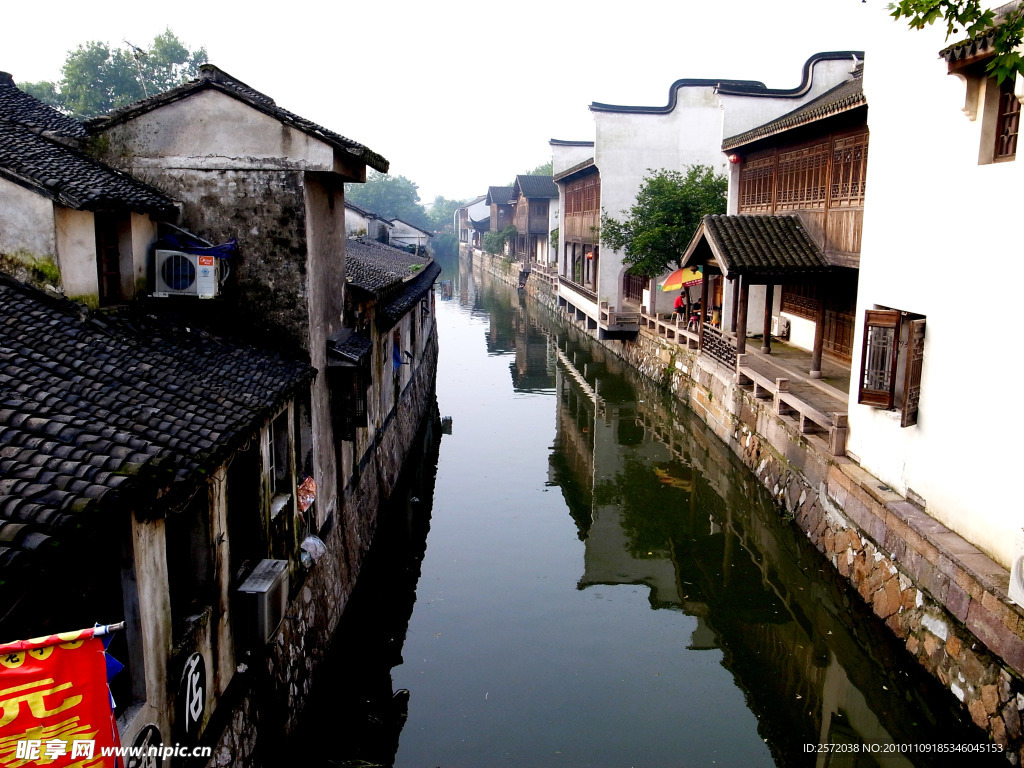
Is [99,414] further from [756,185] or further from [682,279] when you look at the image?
[682,279]

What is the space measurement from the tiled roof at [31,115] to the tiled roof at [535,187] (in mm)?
50654

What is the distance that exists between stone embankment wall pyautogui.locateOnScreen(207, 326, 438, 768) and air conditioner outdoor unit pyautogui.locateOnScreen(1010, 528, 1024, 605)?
281 inches

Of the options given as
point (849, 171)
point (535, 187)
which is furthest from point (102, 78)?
point (849, 171)

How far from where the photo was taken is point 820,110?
16.5 meters

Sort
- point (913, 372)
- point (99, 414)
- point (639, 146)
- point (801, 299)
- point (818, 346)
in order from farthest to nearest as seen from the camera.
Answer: point (639, 146) → point (801, 299) → point (818, 346) → point (913, 372) → point (99, 414)

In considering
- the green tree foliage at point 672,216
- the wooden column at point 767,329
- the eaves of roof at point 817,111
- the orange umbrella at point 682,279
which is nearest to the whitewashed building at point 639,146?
the green tree foliage at point 672,216

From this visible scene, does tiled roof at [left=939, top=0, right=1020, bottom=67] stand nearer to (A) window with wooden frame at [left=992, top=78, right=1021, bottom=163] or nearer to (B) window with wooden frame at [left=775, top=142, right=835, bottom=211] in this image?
(A) window with wooden frame at [left=992, top=78, right=1021, bottom=163]

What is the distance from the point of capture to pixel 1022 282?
852cm

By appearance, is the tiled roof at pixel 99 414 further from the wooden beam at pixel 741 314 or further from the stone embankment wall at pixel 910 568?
the wooden beam at pixel 741 314

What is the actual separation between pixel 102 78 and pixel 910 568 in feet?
185


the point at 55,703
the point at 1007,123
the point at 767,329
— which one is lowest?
the point at 55,703

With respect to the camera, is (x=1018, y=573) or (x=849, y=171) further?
(x=849, y=171)

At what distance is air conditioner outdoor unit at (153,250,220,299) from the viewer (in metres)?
8.88

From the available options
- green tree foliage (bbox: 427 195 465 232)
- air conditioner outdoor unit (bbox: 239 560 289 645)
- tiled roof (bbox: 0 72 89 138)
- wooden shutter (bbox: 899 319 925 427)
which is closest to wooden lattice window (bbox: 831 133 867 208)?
wooden shutter (bbox: 899 319 925 427)
